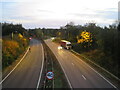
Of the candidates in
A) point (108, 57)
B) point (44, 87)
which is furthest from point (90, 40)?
point (44, 87)

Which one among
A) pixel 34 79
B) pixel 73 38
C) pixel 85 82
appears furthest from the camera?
pixel 73 38

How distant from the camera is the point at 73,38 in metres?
75.7

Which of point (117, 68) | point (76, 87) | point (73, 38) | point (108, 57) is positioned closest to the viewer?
point (76, 87)

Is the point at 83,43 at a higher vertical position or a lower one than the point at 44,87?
higher

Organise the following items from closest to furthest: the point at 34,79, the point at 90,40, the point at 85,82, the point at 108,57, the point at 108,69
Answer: the point at 85,82 < the point at 34,79 < the point at 108,69 < the point at 108,57 < the point at 90,40

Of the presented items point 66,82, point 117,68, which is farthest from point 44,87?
point 117,68

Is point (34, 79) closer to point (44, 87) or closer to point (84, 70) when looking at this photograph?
point (44, 87)

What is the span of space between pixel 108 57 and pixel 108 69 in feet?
13.0

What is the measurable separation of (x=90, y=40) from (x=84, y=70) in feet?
76.0

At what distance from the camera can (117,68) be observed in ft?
85.6

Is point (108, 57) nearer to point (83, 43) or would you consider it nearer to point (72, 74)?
point (72, 74)

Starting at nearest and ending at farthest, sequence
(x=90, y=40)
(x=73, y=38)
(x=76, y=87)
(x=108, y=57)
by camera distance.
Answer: (x=76, y=87) → (x=108, y=57) → (x=90, y=40) → (x=73, y=38)

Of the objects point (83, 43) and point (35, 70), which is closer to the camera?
point (35, 70)

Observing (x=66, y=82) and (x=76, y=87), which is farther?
(x=66, y=82)
